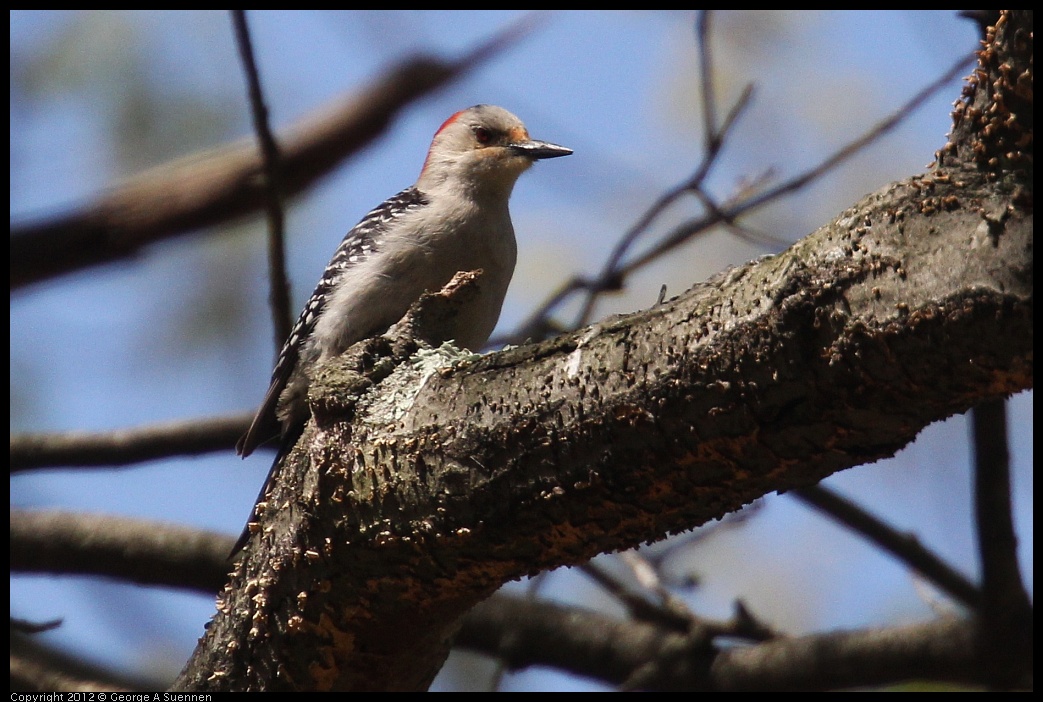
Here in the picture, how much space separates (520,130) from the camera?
5.85m

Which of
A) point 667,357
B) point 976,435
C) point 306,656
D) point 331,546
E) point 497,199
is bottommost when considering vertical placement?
point 306,656

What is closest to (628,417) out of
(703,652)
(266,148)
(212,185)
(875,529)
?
(212,185)

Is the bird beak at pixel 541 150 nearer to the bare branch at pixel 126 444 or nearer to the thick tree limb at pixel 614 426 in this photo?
the bare branch at pixel 126 444

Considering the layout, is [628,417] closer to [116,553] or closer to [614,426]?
[614,426]

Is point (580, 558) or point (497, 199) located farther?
→ point (497, 199)

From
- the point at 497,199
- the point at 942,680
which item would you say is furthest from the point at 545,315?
the point at 942,680

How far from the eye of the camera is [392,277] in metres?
4.58

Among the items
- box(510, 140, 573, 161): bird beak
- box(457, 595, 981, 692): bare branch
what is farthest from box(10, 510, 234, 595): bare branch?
box(510, 140, 573, 161): bird beak

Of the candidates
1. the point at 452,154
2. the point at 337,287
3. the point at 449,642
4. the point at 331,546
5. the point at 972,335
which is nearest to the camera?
the point at 972,335

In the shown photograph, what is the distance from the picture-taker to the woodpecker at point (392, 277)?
14.9 feet

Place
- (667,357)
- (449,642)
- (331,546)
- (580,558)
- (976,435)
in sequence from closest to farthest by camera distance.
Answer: (667,357)
(580,558)
(331,546)
(449,642)
(976,435)

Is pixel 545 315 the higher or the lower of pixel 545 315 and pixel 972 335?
the higher

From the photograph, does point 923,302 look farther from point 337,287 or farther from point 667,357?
point 337,287
